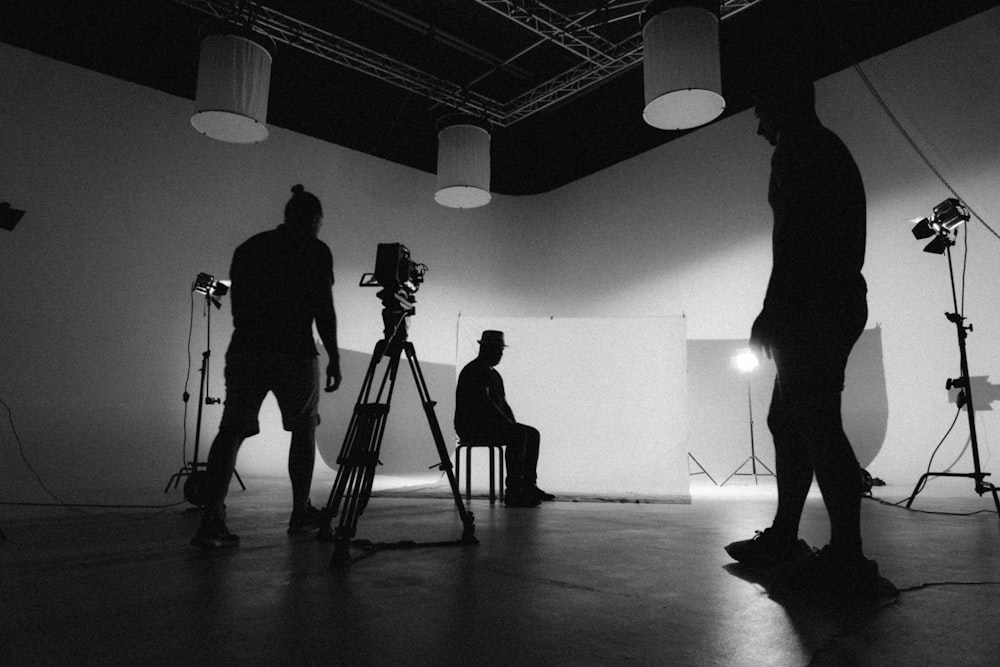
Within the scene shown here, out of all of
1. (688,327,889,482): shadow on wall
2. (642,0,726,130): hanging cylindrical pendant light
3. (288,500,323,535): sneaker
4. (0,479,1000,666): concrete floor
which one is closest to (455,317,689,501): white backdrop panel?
(688,327,889,482): shadow on wall

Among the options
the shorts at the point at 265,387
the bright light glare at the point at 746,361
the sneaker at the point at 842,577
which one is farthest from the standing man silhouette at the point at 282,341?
the bright light glare at the point at 746,361

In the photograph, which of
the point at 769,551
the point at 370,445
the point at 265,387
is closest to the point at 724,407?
the point at 769,551

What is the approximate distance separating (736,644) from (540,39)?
570 centimetres

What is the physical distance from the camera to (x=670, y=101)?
378 cm

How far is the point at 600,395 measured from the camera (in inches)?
221

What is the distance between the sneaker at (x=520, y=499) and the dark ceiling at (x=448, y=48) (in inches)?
142

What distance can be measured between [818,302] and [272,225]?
19.1ft

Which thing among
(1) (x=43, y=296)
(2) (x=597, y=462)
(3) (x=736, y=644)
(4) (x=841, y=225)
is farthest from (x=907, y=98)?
(1) (x=43, y=296)

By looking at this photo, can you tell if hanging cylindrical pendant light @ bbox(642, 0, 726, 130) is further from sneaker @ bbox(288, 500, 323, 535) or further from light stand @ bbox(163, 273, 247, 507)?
light stand @ bbox(163, 273, 247, 507)

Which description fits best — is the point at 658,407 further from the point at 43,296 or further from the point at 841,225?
the point at 43,296

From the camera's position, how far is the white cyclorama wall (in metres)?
4.86

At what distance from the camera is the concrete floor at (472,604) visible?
3.38ft

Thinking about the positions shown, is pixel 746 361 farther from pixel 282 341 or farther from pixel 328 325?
pixel 282 341

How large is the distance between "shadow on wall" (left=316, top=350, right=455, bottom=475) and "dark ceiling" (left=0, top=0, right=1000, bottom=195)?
2.64 m
